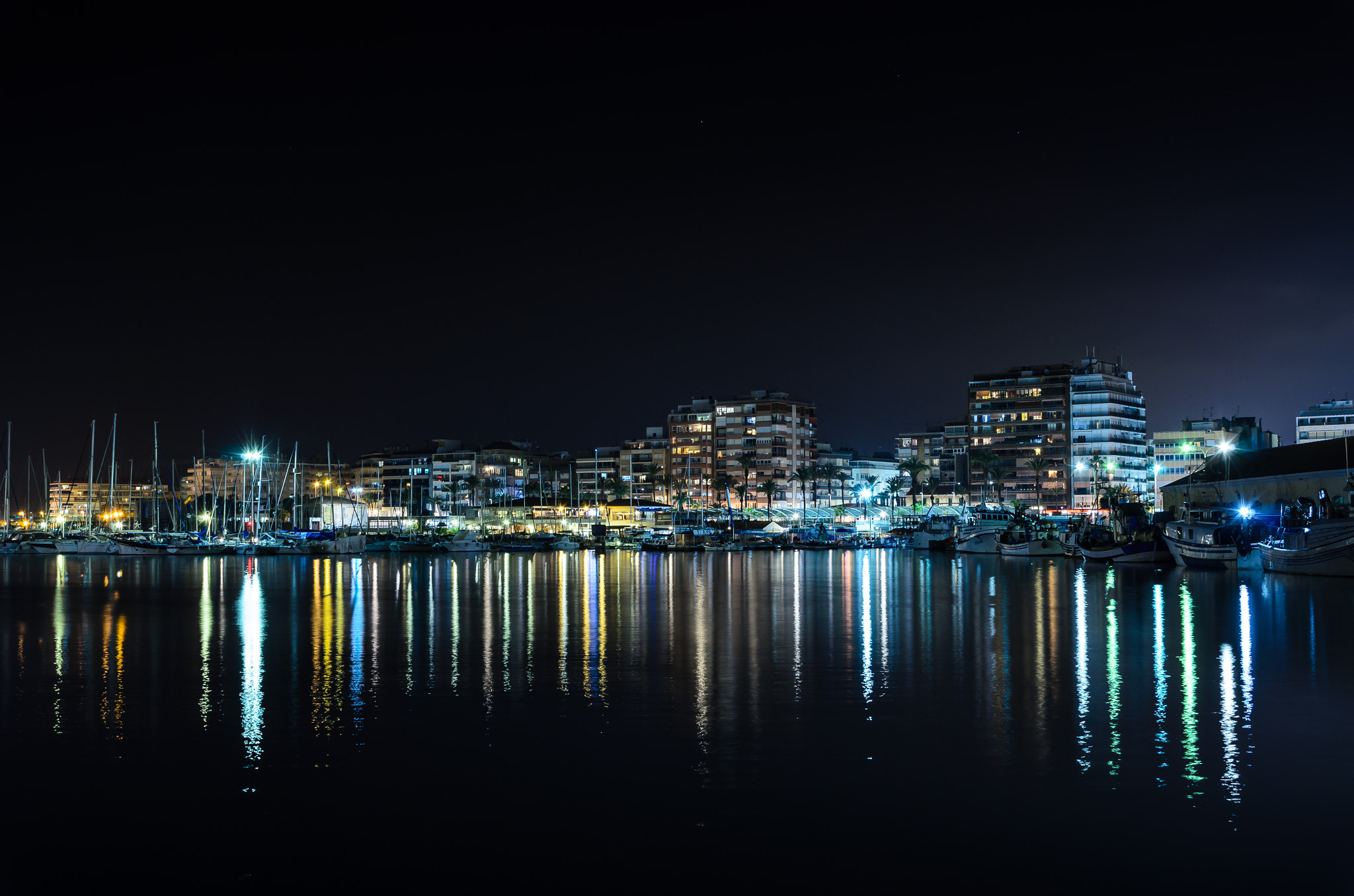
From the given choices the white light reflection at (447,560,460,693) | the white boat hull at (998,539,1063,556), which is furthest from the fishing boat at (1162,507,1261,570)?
the white light reflection at (447,560,460,693)

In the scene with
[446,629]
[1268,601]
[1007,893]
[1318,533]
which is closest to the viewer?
[1007,893]

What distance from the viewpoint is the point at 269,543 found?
11469 centimetres

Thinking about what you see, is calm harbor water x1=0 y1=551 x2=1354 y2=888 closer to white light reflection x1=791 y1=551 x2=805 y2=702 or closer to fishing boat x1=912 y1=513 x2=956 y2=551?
white light reflection x1=791 y1=551 x2=805 y2=702

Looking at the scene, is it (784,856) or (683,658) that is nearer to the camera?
(784,856)

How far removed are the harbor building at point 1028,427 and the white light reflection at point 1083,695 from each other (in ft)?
517

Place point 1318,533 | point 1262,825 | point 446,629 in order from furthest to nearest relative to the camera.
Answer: point 1318,533
point 446,629
point 1262,825

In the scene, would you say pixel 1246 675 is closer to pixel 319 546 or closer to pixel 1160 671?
pixel 1160 671

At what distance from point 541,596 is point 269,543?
76507 mm

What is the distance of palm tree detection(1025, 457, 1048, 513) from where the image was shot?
610 ft

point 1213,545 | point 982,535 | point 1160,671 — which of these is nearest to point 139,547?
point 982,535

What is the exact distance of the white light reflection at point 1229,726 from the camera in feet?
43.5

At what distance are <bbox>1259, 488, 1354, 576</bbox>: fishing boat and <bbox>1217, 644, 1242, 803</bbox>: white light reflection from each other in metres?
31.1

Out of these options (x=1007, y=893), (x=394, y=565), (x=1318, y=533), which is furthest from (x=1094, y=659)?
(x=394, y=565)

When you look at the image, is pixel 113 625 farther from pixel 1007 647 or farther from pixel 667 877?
pixel 667 877
